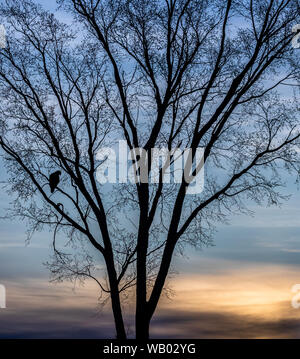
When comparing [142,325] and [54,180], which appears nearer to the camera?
[142,325]

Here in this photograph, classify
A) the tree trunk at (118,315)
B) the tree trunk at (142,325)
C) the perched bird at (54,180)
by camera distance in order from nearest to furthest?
the tree trunk at (142,325) → the tree trunk at (118,315) → the perched bird at (54,180)

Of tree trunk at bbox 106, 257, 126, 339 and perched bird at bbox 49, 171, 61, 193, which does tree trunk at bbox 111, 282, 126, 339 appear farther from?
perched bird at bbox 49, 171, 61, 193

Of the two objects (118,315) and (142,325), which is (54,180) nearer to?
(118,315)

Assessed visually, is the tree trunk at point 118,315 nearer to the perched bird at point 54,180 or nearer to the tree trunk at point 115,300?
the tree trunk at point 115,300

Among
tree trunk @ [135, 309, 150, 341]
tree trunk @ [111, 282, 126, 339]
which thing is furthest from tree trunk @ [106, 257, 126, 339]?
tree trunk @ [135, 309, 150, 341]

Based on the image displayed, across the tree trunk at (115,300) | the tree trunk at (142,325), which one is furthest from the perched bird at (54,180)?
the tree trunk at (142,325)

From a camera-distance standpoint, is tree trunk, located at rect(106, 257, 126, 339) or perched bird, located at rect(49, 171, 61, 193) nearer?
tree trunk, located at rect(106, 257, 126, 339)

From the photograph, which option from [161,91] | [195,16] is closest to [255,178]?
[161,91]

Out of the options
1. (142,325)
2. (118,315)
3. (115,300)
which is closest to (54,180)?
(115,300)

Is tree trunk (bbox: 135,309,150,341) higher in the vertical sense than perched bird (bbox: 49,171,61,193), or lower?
lower

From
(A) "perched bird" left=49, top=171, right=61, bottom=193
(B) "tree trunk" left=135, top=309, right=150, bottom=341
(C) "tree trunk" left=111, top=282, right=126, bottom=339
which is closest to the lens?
(B) "tree trunk" left=135, top=309, right=150, bottom=341

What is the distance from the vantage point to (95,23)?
49.6 feet

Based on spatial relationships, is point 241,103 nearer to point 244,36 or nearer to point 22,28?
point 244,36
